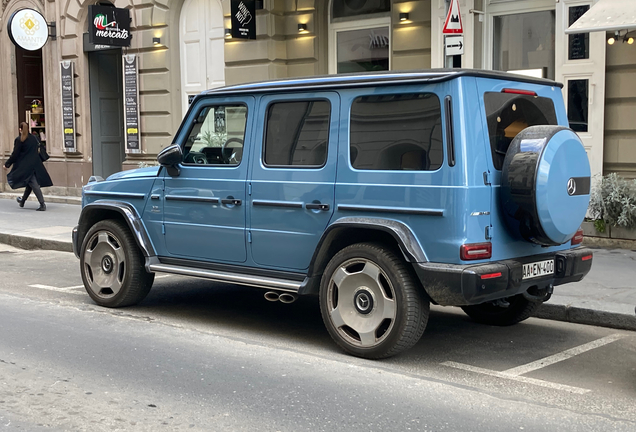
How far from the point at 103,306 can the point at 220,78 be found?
379 inches

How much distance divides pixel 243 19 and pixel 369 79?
32.1 ft

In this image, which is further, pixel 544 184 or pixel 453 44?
pixel 453 44

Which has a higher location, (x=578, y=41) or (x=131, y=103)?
(x=578, y=41)

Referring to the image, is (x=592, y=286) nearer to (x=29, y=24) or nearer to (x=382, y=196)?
(x=382, y=196)

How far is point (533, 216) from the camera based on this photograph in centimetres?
539

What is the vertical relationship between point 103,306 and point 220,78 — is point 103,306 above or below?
below

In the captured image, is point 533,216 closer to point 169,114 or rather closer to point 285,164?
point 285,164

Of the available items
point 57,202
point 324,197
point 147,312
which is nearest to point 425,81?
point 324,197

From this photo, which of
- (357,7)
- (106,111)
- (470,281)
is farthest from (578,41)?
(106,111)

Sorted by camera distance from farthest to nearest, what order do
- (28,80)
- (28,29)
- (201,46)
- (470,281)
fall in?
1. (28,80)
2. (28,29)
3. (201,46)
4. (470,281)

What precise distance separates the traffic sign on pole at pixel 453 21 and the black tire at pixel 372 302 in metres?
3.76

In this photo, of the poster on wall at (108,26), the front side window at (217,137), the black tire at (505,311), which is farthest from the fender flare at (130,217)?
the poster on wall at (108,26)

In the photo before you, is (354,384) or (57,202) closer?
(354,384)

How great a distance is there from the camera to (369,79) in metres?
5.79
